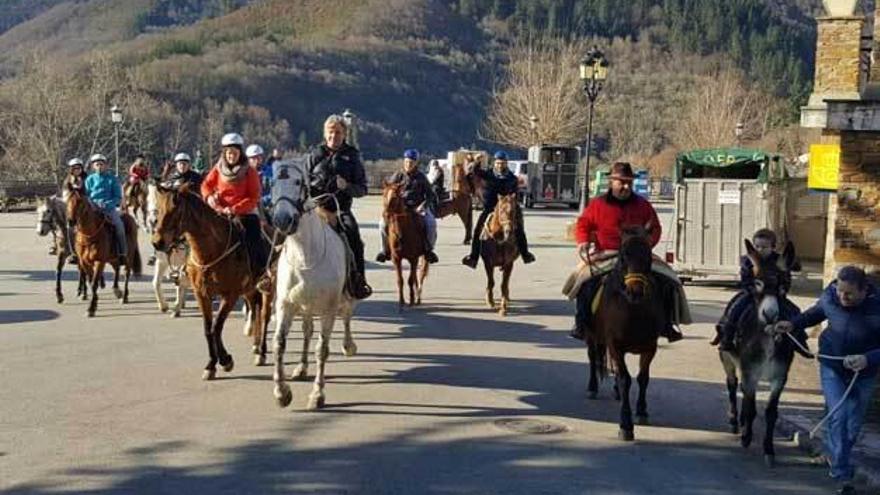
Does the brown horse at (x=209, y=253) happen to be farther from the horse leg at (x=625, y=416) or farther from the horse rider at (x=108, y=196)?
the horse rider at (x=108, y=196)

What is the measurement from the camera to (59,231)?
19875mm

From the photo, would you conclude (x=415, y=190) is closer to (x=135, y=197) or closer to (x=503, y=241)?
(x=503, y=241)

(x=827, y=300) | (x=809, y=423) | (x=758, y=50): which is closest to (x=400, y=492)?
(x=827, y=300)

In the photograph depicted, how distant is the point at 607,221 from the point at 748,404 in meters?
2.37

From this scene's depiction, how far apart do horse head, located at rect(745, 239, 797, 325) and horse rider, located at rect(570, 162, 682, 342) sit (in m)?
1.55

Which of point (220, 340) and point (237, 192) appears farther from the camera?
point (237, 192)

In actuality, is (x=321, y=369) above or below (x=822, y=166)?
below

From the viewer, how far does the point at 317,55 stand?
130375 mm

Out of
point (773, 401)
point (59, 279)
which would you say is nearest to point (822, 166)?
point (773, 401)

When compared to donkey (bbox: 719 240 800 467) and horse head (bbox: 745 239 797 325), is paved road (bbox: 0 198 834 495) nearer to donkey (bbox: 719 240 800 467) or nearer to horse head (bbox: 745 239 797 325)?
donkey (bbox: 719 240 800 467)

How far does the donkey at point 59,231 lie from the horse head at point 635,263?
11.8m

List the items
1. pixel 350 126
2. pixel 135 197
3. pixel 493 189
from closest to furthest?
pixel 350 126 < pixel 493 189 < pixel 135 197

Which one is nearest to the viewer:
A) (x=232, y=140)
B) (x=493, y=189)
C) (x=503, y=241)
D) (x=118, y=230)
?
(x=232, y=140)

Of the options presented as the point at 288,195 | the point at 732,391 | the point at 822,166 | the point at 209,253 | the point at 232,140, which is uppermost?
the point at 232,140
